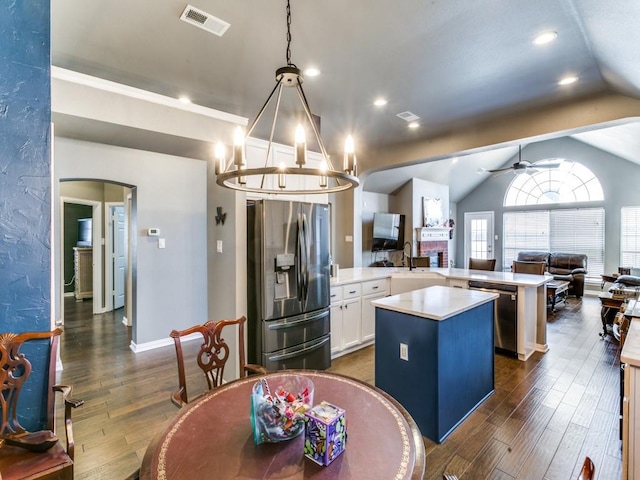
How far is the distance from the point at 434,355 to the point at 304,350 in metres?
1.44

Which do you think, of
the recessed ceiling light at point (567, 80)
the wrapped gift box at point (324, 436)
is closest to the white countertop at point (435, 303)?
the wrapped gift box at point (324, 436)

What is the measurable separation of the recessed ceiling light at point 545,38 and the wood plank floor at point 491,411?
2907mm

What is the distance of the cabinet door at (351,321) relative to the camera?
383cm

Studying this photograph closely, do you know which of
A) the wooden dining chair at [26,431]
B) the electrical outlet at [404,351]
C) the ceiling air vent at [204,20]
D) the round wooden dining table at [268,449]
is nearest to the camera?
the round wooden dining table at [268,449]

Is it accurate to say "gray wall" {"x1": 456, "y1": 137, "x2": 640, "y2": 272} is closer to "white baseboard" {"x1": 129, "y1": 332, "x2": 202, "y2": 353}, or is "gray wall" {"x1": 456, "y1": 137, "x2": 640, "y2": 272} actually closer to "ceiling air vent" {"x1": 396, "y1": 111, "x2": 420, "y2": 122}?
"ceiling air vent" {"x1": 396, "y1": 111, "x2": 420, "y2": 122}

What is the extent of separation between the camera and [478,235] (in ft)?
34.2

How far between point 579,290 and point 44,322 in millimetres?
9305

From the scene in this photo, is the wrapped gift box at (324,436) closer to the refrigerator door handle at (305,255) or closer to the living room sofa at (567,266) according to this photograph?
the refrigerator door handle at (305,255)

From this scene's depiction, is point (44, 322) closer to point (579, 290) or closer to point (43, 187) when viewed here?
point (43, 187)

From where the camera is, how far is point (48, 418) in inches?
68.5

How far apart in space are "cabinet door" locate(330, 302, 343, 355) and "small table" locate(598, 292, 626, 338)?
3448 millimetres

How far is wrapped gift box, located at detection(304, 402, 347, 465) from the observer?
1035 mm

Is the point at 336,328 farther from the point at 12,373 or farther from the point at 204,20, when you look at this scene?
the point at 204,20

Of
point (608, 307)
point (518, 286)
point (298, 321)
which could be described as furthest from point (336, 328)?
point (608, 307)
